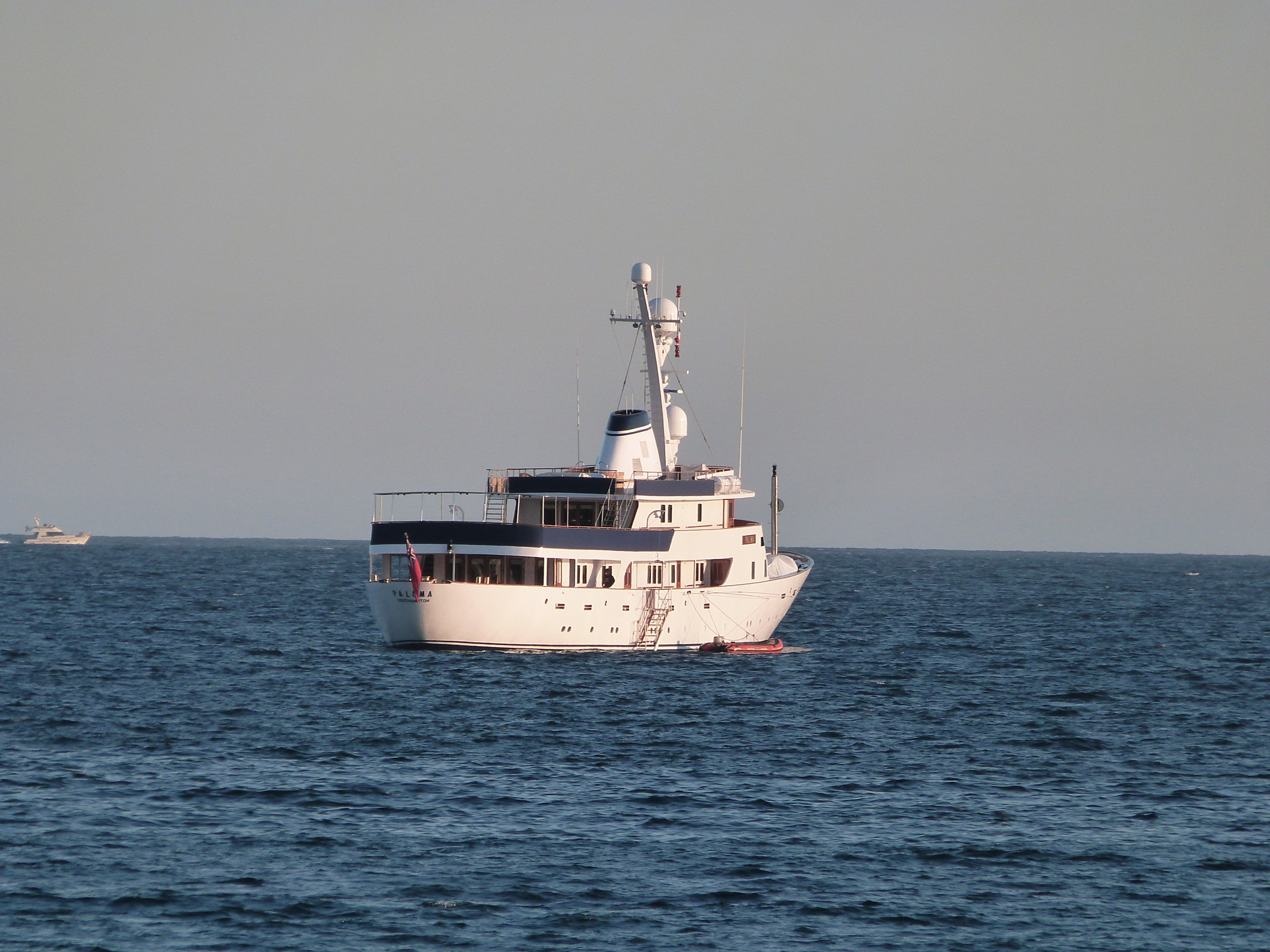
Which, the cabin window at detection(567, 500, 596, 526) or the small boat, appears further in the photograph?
the small boat

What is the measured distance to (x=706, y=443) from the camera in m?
64.9

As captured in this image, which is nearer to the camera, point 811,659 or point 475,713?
point 475,713

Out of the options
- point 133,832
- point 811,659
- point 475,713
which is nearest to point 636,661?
point 811,659

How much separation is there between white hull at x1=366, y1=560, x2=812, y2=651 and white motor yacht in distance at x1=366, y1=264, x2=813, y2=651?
0.17 feet

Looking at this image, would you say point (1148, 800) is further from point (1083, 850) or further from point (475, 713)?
point (475, 713)

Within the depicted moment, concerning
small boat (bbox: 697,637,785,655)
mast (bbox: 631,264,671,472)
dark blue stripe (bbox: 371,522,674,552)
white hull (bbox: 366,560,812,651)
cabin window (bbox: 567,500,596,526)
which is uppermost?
mast (bbox: 631,264,671,472)

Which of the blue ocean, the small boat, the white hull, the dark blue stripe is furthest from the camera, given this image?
the small boat

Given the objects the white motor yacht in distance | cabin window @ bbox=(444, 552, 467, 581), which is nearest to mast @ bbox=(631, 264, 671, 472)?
the white motor yacht in distance

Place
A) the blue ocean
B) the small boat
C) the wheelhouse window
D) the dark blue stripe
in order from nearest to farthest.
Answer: the blue ocean → the dark blue stripe → the wheelhouse window → the small boat

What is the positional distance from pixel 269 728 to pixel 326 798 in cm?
971

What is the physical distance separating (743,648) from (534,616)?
10.9 m

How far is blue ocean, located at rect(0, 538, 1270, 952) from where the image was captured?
75.4 feet

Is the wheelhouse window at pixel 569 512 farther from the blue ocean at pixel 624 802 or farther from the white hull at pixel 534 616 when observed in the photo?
the blue ocean at pixel 624 802

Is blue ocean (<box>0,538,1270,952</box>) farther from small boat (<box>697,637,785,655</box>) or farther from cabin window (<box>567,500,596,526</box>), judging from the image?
cabin window (<box>567,500,596,526</box>)
